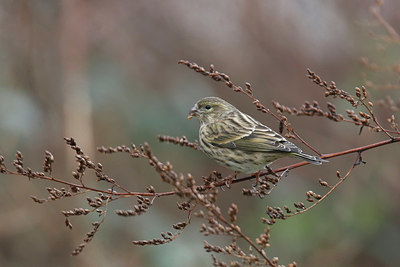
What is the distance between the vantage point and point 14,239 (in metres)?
7.90

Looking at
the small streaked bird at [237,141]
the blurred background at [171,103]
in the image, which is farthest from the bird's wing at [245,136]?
the blurred background at [171,103]

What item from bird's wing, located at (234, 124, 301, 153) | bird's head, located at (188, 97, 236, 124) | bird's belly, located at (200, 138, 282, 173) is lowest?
bird's belly, located at (200, 138, 282, 173)

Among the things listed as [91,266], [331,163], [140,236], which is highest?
[331,163]

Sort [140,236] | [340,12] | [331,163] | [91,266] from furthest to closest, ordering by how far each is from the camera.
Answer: [340,12] → [331,163] → [140,236] → [91,266]

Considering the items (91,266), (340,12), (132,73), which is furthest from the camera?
(132,73)

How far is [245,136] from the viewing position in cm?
529

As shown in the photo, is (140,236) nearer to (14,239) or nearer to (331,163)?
(14,239)

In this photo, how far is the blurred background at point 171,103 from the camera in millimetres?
Result: 7688

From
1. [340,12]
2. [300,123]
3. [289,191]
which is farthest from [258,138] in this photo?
[340,12]

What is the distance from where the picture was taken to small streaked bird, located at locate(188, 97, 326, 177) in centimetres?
495

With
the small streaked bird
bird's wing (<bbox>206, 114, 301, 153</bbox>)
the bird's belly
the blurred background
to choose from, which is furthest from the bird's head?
the blurred background

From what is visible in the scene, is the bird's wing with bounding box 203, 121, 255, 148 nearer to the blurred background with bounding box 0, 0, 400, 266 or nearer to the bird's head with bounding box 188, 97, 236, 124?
the bird's head with bounding box 188, 97, 236, 124

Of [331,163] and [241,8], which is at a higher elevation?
[241,8]

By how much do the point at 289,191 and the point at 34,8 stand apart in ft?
16.0
